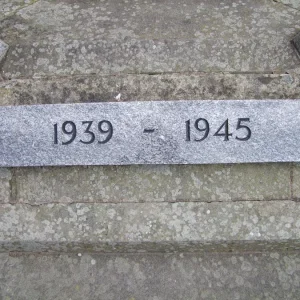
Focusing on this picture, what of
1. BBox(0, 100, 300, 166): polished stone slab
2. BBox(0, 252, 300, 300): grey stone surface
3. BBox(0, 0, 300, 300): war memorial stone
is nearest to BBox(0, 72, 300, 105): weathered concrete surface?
BBox(0, 0, 300, 300): war memorial stone

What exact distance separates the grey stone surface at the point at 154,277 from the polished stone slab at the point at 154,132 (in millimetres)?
664

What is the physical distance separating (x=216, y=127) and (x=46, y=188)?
1.17 m

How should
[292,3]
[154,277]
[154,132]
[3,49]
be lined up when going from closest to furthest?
1. [154,132]
2. [154,277]
3. [3,49]
4. [292,3]

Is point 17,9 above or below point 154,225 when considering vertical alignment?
above

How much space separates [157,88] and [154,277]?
1.25m

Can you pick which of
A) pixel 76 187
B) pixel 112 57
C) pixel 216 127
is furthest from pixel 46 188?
pixel 216 127

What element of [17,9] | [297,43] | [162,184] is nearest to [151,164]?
[162,184]

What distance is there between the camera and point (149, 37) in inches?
101

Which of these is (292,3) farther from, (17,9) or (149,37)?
(17,9)

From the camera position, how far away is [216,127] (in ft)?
7.55

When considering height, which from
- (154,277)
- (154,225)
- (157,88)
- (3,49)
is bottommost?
(154,277)

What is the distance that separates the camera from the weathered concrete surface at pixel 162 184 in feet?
7.83

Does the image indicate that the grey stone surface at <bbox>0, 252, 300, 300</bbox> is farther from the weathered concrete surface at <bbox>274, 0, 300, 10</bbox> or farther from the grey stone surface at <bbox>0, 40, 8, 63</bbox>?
the weathered concrete surface at <bbox>274, 0, 300, 10</bbox>

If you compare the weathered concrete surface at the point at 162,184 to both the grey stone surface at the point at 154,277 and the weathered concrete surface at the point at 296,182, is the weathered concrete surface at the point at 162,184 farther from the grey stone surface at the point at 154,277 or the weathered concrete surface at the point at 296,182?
the grey stone surface at the point at 154,277
